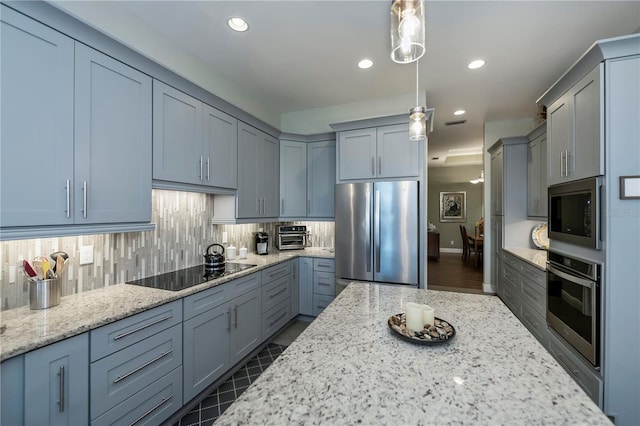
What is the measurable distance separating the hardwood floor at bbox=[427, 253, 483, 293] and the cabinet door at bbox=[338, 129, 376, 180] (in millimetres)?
3061

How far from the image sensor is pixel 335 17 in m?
2.08

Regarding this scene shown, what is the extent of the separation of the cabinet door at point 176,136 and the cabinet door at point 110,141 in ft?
0.26

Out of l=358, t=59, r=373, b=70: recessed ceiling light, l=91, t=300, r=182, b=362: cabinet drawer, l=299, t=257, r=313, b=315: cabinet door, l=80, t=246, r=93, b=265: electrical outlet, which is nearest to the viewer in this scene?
l=91, t=300, r=182, b=362: cabinet drawer

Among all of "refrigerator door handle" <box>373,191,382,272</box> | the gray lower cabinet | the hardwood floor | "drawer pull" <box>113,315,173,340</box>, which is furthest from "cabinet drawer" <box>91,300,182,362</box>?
the hardwood floor

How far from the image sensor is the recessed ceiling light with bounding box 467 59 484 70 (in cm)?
272

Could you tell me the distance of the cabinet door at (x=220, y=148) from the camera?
2488 millimetres

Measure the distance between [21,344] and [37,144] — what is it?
0.96 m

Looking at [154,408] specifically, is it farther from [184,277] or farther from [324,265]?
[324,265]

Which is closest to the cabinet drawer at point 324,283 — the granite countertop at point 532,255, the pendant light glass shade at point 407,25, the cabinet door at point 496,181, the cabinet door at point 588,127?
the granite countertop at point 532,255

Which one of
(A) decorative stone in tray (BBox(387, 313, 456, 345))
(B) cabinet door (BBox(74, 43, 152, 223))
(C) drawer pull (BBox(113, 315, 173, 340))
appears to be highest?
(B) cabinet door (BBox(74, 43, 152, 223))

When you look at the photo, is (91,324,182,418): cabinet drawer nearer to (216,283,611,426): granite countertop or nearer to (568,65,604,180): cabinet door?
(216,283,611,426): granite countertop

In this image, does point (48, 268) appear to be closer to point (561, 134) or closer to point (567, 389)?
point (567, 389)

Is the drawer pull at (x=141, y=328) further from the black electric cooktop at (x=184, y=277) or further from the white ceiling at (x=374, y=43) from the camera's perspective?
the white ceiling at (x=374, y=43)

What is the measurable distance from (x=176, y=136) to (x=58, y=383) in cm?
169
